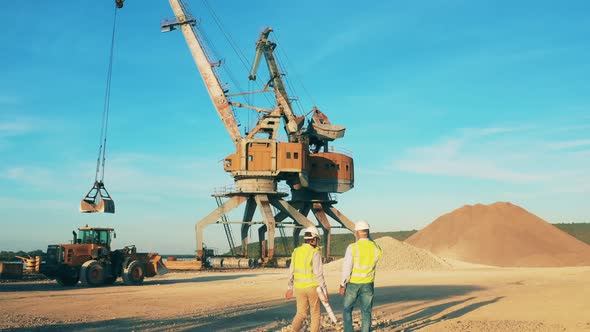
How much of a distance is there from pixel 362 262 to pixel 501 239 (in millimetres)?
58846

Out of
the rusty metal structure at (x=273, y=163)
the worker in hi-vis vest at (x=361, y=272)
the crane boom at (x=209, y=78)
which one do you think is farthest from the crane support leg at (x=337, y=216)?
the worker in hi-vis vest at (x=361, y=272)

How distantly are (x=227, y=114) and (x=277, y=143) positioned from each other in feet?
19.4

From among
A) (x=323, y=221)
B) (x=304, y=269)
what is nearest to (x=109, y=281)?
(x=304, y=269)

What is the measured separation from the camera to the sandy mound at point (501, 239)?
59.4 m

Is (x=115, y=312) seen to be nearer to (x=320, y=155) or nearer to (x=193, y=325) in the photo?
(x=193, y=325)

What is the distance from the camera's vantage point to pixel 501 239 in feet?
207

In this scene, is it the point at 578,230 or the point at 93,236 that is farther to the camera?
the point at 578,230

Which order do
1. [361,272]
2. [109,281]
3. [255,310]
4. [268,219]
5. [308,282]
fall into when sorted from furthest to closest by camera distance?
[268,219], [109,281], [255,310], [361,272], [308,282]

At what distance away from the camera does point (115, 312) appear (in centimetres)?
1473

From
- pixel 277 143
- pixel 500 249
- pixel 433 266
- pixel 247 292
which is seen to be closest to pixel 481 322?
pixel 247 292

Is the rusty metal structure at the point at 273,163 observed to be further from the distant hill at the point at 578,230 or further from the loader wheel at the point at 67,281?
the distant hill at the point at 578,230

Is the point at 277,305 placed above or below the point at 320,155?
below

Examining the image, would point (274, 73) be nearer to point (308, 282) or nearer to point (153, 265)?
point (153, 265)

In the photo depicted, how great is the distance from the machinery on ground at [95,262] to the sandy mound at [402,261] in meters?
18.0
